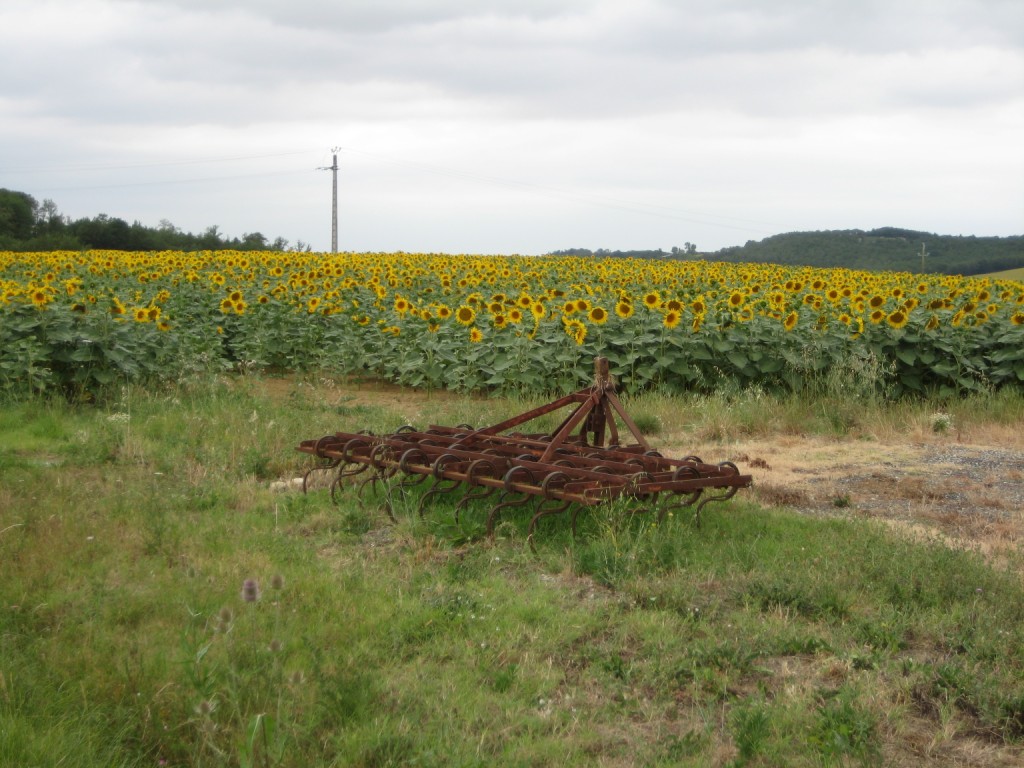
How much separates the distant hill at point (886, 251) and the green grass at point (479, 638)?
25.5m

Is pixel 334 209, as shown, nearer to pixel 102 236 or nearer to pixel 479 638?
pixel 102 236

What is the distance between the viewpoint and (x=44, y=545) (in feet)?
16.1

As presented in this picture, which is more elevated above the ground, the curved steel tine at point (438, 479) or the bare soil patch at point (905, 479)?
the curved steel tine at point (438, 479)

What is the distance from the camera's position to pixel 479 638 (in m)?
3.98

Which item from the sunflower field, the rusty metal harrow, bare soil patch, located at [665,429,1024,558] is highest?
the sunflower field

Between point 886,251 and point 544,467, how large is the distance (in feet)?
115

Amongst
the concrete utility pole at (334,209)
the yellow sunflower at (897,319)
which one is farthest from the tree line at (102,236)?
the yellow sunflower at (897,319)

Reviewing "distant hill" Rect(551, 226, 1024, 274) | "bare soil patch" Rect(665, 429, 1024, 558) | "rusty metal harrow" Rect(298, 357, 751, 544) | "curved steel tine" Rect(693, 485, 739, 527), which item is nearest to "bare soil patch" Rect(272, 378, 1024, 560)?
"bare soil patch" Rect(665, 429, 1024, 558)

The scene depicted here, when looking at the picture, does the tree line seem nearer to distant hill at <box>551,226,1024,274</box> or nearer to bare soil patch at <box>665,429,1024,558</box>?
distant hill at <box>551,226,1024,274</box>

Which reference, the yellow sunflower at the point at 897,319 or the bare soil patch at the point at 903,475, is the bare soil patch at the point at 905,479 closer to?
the bare soil patch at the point at 903,475

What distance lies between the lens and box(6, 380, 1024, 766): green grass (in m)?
3.18

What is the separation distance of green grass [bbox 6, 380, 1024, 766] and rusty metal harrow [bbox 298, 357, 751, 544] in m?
0.15

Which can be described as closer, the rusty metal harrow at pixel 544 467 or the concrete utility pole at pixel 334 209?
the rusty metal harrow at pixel 544 467

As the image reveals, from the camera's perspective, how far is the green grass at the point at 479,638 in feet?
10.4
